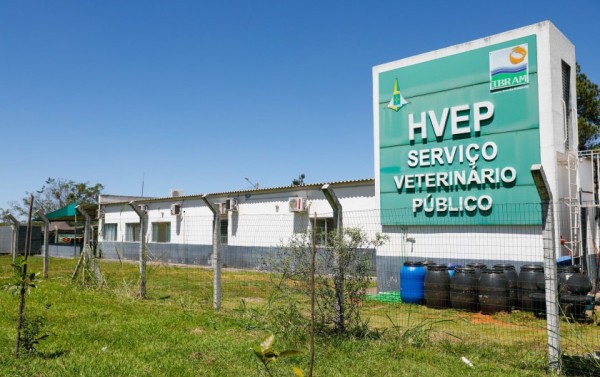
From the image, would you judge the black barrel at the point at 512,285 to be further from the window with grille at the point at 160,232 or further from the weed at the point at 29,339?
the window with grille at the point at 160,232

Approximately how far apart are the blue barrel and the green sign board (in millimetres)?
1892

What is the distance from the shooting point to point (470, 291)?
372 inches

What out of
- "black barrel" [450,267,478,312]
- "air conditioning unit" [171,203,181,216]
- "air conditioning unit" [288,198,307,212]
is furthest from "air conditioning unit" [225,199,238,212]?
"black barrel" [450,267,478,312]

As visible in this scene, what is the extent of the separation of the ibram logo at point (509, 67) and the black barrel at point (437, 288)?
4346mm

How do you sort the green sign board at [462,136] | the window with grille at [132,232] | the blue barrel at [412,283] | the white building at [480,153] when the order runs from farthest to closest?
Answer: 1. the window with grille at [132,232]
2. the green sign board at [462,136]
3. the white building at [480,153]
4. the blue barrel at [412,283]

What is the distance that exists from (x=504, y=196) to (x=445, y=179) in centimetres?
142

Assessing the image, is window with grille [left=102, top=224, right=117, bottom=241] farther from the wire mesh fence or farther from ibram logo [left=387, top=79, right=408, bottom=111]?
ibram logo [left=387, top=79, right=408, bottom=111]

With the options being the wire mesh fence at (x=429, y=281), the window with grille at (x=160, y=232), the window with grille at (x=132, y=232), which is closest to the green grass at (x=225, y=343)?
the wire mesh fence at (x=429, y=281)

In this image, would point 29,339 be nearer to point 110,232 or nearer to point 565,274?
point 565,274

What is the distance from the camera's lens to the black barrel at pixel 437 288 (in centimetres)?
978

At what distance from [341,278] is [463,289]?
405 cm

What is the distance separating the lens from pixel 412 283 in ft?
33.9

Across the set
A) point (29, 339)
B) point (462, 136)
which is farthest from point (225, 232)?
point (29, 339)

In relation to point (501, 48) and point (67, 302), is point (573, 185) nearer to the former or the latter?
point (501, 48)
